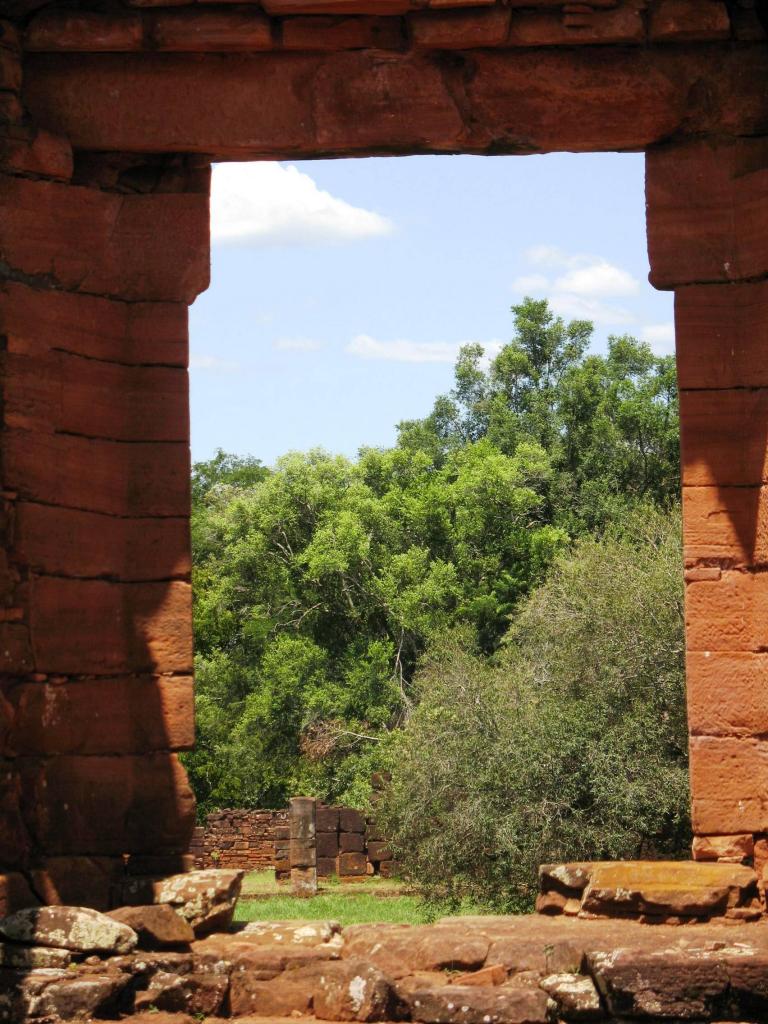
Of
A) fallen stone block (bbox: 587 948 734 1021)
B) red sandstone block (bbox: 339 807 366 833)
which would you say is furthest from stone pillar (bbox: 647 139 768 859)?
red sandstone block (bbox: 339 807 366 833)

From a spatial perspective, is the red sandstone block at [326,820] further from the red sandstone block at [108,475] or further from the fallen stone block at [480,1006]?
the fallen stone block at [480,1006]

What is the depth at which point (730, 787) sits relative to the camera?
26.9 ft

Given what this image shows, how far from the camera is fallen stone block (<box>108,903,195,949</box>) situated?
777cm

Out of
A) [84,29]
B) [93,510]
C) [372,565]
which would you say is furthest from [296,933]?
[372,565]

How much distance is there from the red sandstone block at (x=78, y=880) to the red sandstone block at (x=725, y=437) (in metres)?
3.91

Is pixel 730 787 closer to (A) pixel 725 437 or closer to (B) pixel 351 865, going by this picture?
(A) pixel 725 437

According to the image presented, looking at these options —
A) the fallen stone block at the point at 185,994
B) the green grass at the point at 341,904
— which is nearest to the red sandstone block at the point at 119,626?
the fallen stone block at the point at 185,994

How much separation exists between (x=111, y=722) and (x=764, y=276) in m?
4.51

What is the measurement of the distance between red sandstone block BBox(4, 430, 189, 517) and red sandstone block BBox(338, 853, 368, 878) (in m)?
19.4

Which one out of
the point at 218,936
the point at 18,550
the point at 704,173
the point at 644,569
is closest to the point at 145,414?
the point at 18,550

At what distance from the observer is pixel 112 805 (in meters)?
8.40

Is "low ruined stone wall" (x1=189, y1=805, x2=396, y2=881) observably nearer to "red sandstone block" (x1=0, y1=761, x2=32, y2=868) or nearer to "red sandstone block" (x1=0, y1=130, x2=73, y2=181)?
"red sandstone block" (x1=0, y1=761, x2=32, y2=868)

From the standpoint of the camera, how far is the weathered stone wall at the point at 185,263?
328 inches

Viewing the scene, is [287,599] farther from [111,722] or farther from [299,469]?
[111,722]
